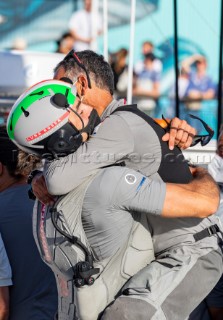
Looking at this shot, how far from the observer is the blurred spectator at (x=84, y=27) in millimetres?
6660

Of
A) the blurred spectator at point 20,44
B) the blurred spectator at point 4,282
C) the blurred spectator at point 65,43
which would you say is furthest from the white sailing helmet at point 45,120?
the blurred spectator at point 20,44

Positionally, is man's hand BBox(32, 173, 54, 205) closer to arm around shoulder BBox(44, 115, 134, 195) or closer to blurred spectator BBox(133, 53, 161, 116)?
arm around shoulder BBox(44, 115, 134, 195)

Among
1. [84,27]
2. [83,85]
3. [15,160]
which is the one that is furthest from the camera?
[84,27]

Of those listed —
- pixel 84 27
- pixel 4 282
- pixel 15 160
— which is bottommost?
pixel 4 282

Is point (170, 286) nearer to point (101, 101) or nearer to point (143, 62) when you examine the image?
point (101, 101)

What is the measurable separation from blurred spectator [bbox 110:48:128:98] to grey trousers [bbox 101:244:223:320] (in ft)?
15.9

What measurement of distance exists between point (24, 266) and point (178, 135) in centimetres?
109

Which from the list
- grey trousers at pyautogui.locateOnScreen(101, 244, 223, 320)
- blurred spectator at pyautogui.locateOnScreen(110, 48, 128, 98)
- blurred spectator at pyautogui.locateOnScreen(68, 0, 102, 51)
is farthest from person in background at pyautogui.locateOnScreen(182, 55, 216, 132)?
grey trousers at pyautogui.locateOnScreen(101, 244, 223, 320)

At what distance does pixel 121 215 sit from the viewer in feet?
6.56

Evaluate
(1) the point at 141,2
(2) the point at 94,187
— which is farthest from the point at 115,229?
(1) the point at 141,2

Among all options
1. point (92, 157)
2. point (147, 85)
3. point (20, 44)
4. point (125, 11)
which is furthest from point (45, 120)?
point (125, 11)

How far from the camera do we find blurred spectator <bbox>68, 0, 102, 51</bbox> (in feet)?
21.9

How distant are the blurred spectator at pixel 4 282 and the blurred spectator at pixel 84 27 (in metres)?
4.07

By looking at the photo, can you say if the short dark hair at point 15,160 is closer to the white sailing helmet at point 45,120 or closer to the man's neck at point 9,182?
the man's neck at point 9,182
